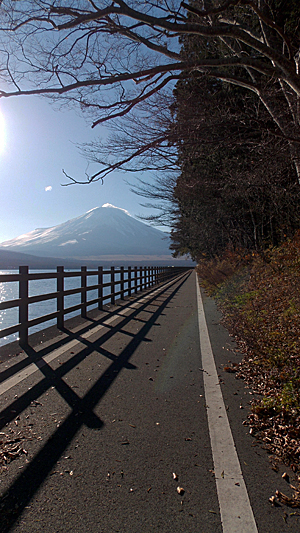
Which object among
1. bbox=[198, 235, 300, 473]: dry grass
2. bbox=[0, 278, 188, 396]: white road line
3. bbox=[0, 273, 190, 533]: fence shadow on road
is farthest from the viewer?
bbox=[0, 278, 188, 396]: white road line

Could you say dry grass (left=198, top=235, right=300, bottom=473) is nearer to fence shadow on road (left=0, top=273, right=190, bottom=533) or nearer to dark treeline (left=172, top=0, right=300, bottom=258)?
fence shadow on road (left=0, top=273, right=190, bottom=533)

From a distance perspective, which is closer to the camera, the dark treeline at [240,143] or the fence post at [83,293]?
the dark treeline at [240,143]

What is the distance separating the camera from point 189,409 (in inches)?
138

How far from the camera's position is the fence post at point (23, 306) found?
19.2 ft

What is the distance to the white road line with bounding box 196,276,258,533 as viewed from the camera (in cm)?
198

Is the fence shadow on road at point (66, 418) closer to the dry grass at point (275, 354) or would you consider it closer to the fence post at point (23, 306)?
the fence post at point (23, 306)

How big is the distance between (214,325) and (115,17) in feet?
23.1

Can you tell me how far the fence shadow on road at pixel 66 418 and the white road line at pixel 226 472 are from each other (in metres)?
1.07

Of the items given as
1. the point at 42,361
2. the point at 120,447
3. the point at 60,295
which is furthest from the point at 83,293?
the point at 120,447

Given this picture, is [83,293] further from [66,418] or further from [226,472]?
[226,472]

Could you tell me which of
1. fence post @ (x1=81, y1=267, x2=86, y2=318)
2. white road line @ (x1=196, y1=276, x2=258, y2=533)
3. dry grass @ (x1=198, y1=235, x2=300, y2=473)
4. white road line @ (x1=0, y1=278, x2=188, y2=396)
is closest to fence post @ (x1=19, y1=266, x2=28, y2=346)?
white road line @ (x1=0, y1=278, x2=188, y2=396)

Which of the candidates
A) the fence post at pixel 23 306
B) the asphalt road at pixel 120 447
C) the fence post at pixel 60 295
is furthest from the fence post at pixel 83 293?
the asphalt road at pixel 120 447

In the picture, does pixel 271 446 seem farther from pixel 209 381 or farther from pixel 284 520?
pixel 209 381

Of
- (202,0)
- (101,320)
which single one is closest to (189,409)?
(101,320)
